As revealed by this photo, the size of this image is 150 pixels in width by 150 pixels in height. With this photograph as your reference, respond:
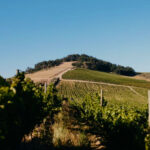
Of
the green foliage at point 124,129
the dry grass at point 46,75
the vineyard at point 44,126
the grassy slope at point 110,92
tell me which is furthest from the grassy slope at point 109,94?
the vineyard at point 44,126

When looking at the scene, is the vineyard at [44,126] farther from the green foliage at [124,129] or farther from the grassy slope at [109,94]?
the grassy slope at [109,94]

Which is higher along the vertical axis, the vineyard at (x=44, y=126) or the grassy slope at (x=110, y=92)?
the vineyard at (x=44, y=126)

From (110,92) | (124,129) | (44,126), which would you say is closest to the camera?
(124,129)

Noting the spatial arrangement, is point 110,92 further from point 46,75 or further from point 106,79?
point 46,75

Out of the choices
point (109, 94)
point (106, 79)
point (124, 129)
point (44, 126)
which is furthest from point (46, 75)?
point (124, 129)

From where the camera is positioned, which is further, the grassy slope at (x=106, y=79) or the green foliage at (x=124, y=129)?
the grassy slope at (x=106, y=79)

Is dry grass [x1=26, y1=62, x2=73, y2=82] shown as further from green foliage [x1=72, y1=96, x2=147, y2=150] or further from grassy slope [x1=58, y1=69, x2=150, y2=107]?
green foliage [x1=72, y1=96, x2=147, y2=150]

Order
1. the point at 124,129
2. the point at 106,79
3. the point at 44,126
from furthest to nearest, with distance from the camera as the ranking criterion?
the point at 106,79 → the point at 44,126 → the point at 124,129

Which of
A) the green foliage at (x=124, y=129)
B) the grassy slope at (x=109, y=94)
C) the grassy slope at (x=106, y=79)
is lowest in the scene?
the grassy slope at (x=109, y=94)

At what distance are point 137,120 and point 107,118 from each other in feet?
4.92

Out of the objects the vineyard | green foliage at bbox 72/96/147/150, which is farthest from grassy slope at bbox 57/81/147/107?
the vineyard

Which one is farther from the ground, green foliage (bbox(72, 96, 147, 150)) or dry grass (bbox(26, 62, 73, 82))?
dry grass (bbox(26, 62, 73, 82))

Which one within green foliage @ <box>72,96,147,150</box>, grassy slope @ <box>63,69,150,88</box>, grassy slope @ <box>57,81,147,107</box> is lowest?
grassy slope @ <box>57,81,147,107</box>

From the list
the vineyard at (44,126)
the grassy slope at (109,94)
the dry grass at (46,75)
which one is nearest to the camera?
the vineyard at (44,126)
